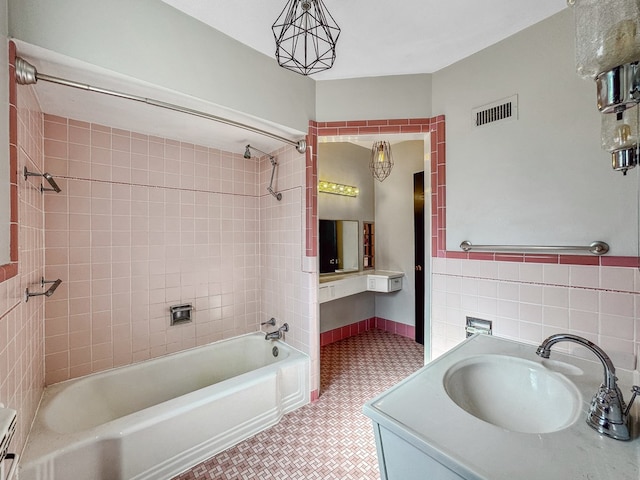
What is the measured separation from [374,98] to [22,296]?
239 centimetres

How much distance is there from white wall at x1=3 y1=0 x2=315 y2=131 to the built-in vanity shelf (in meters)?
1.69

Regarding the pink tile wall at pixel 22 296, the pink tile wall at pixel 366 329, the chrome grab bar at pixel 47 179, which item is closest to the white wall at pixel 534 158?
the pink tile wall at pixel 366 329

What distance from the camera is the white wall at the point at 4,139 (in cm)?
97

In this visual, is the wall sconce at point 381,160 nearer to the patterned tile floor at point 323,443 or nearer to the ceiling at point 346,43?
the ceiling at point 346,43

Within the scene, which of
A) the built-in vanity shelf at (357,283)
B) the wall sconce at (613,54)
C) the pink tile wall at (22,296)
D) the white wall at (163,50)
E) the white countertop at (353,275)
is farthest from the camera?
the white countertop at (353,275)

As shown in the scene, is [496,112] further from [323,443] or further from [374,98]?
[323,443]

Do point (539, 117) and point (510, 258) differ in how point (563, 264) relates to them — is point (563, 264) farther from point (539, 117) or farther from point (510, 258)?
point (539, 117)

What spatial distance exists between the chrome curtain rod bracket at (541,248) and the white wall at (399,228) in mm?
1805

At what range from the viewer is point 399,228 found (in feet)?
11.7

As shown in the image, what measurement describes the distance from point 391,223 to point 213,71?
A: 9.06 ft

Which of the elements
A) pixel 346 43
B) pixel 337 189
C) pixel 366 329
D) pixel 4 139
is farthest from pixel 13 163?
pixel 366 329

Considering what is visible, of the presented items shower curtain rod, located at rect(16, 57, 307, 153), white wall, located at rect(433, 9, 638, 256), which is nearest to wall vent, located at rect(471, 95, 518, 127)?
white wall, located at rect(433, 9, 638, 256)

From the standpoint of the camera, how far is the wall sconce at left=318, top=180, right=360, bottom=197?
3.15 metres

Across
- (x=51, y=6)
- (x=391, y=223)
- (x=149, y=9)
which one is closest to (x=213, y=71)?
(x=149, y=9)
